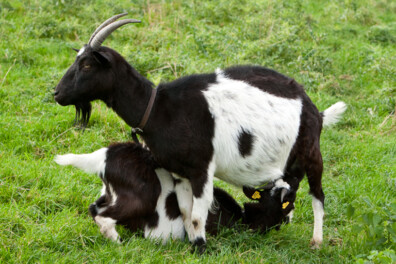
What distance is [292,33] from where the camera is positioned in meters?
7.89

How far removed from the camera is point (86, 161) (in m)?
4.17

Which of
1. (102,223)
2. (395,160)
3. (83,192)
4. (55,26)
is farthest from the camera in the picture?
(55,26)

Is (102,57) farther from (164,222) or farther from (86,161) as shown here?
(164,222)

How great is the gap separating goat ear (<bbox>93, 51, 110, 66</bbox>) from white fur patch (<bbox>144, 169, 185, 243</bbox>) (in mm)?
960

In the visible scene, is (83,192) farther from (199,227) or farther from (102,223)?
(199,227)

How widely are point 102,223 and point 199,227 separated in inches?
28.6

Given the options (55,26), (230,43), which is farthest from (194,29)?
(55,26)

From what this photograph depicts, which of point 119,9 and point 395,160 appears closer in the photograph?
point 395,160

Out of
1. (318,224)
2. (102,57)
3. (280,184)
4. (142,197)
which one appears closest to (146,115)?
(102,57)

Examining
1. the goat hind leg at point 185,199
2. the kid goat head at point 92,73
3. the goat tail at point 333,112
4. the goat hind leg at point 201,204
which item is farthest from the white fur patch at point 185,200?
the goat tail at point 333,112

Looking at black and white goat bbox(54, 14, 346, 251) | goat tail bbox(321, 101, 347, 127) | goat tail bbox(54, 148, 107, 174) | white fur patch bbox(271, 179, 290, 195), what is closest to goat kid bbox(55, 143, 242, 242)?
goat tail bbox(54, 148, 107, 174)

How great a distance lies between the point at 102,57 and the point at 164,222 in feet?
4.48

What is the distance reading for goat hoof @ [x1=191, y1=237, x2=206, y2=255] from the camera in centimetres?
405

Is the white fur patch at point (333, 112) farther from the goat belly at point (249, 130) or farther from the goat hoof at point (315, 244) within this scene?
the goat hoof at point (315, 244)
